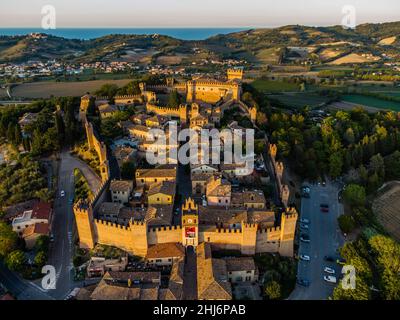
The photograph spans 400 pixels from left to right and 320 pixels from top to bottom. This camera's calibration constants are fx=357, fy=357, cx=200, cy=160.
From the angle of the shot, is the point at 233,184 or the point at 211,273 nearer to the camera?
the point at 211,273

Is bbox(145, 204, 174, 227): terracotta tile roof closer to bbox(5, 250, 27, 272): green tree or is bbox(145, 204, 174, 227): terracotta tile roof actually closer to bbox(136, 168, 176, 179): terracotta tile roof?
bbox(136, 168, 176, 179): terracotta tile roof

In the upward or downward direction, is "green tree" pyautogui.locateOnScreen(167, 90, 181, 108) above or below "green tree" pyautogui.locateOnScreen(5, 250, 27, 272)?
above

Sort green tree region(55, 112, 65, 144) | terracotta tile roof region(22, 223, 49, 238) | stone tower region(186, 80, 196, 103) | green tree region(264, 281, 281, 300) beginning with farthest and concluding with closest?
stone tower region(186, 80, 196, 103) < green tree region(55, 112, 65, 144) < terracotta tile roof region(22, 223, 49, 238) < green tree region(264, 281, 281, 300)

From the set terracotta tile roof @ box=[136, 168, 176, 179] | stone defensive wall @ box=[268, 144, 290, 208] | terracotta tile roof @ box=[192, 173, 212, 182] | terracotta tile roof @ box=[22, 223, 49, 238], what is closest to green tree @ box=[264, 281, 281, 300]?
stone defensive wall @ box=[268, 144, 290, 208]

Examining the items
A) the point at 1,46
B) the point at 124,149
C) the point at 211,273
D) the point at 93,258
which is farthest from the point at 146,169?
the point at 1,46

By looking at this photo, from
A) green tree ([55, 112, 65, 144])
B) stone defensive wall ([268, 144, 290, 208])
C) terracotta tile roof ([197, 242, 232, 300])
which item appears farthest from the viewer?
green tree ([55, 112, 65, 144])

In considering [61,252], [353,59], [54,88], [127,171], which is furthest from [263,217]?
[353,59]
